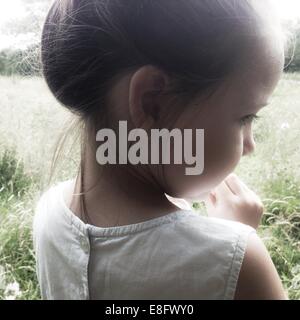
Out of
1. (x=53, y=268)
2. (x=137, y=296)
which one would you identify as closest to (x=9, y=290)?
(x=53, y=268)

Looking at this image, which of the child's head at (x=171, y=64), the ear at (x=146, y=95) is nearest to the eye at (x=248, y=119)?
the child's head at (x=171, y=64)

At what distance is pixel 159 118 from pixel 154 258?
0.16 metres

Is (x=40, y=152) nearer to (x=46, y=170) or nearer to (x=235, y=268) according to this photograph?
(x=46, y=170)

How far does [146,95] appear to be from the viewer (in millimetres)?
480

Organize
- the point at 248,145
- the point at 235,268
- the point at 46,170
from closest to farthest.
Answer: the point at 235,268
the point at 248,145
the point at 46,170

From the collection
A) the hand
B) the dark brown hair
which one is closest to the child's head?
the dark brown hair

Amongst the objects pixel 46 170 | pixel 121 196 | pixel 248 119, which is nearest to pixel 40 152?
pixel 46 170

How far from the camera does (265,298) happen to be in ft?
1.53

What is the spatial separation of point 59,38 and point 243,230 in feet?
1.02

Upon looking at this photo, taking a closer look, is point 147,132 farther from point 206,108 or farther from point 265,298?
point 265,298

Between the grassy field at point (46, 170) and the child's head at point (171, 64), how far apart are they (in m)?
0.14

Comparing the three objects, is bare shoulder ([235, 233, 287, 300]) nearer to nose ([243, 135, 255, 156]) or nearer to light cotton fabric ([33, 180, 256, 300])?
light cotton fabric ([33, 180, 256, 300])

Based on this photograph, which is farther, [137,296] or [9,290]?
[9,290]

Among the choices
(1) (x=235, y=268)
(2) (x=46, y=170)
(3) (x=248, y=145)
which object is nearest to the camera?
(1) (x=235, y=268)
